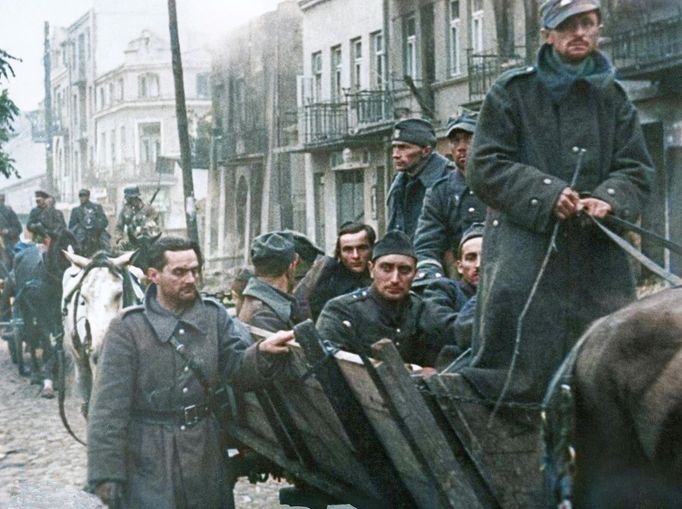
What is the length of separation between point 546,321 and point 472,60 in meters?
23.3

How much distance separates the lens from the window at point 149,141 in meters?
75.9

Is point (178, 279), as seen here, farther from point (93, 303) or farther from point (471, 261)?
point (93, 303)

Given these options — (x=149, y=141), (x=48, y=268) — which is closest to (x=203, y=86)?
(x=149, y=141)

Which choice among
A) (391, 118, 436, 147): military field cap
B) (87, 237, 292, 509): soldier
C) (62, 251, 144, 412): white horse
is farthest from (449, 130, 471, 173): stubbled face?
(62, 251, 144, 412): white horse

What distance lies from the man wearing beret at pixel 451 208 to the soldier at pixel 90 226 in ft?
34.5

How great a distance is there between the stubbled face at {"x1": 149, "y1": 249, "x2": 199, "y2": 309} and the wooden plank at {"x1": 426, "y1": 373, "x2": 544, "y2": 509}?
6.17 feet

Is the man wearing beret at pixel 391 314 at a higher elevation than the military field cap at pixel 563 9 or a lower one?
lower

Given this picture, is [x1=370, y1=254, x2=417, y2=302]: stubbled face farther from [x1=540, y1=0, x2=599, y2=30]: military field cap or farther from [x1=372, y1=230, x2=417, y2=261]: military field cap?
[x1=540, y1=0, x2=599, y2=30]: military field cap

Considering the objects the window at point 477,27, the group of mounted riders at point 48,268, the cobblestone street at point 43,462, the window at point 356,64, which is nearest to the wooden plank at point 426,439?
the cobblestone street at point 43,462

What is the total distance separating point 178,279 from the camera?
638cm

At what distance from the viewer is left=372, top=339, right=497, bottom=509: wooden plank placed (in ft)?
15.1

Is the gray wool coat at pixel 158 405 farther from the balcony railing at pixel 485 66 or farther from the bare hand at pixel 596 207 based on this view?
the balcony railing at pixel 485 66

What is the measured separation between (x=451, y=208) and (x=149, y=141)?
228 feet

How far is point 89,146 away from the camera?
272 ft
